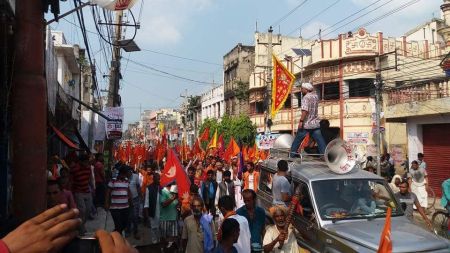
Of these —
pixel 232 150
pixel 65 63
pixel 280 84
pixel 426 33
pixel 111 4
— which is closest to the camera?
pixel 111 4

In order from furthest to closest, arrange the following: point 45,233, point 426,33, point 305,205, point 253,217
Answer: point 426,33
point 305,205
point 253,217
point 45,233

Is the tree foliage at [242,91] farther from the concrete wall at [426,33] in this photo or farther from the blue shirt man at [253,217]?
the blue shirt man at [253,217]

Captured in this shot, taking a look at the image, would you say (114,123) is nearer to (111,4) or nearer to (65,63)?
(65,63)

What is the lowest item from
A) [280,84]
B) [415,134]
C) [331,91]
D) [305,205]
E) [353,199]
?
[305,205]

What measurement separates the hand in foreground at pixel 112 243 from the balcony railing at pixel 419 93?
57.1ft

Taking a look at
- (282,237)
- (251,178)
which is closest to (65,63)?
(251,178)

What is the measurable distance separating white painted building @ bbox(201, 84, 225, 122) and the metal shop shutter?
34.4m

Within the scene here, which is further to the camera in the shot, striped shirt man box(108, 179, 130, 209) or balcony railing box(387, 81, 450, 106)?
balcony railing box(387, 81, 450, 106)

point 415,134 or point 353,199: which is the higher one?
point 415,134

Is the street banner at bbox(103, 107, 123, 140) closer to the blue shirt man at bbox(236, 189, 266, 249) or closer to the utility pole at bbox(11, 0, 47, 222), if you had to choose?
the blue shirt man at bbox(236, 189, 266, 249)

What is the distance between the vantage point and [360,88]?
1146 inches

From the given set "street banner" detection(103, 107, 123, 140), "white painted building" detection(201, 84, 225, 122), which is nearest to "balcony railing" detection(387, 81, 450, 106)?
"street banner" detection(103, 107, 123, 140)

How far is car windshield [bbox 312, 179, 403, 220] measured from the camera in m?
6.22

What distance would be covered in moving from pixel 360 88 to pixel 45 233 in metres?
29.5
